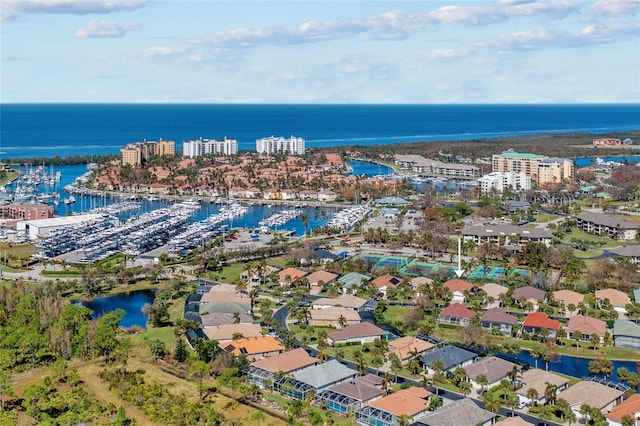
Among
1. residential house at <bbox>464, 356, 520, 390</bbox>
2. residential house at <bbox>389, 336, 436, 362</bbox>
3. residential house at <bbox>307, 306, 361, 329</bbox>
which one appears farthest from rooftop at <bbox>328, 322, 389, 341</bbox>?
residential house at <bbox>464, 356, 520, 390</bbox>

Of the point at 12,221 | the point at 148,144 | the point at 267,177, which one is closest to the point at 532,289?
the point at 12,221

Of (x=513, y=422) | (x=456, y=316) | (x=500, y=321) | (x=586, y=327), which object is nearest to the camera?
(x=513, y=422)

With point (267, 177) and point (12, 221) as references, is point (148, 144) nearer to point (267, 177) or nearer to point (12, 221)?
point (267, 177)

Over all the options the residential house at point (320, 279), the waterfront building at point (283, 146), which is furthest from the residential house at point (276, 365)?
the waterfront building at point (283, 146)

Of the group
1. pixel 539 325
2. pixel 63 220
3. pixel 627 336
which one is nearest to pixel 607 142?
pixel 63 220

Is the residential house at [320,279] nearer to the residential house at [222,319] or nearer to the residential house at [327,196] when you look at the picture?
the residential house at [222,319]

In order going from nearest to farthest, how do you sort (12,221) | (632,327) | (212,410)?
(212,410), (632,327), (12,221)

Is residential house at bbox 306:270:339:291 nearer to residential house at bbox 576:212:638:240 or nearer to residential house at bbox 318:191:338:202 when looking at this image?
residential house at bbox 576:212:638:240

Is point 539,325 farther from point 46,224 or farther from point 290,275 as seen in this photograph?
point 46,224
